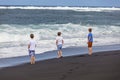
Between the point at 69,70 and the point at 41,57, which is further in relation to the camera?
the point at 41,57

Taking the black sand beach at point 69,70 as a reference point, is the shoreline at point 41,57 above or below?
below

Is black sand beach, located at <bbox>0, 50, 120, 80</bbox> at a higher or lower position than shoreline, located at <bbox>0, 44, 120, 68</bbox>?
higher

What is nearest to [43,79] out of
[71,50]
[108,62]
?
[108,62]

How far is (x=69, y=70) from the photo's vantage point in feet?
46.1

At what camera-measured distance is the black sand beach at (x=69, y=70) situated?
1275 cm

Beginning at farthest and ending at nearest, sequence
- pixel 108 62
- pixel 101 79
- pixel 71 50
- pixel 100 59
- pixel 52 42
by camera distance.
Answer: pixel 52 42 < pixel 71 50 < pixel 100 59 < pixel 108 62 < pixel 101 79

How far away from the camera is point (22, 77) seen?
13133 millimetres

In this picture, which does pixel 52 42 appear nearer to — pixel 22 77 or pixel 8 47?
pixel 8 47

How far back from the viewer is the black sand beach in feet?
41.8

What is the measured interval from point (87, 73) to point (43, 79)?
141 centimetres

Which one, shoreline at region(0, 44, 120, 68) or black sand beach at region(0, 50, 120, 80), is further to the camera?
shoreline at region(0, 44, 120, 68)

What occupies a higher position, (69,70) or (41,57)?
(69,70)

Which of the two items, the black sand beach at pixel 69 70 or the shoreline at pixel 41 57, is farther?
the shoreline at pixel 41 57

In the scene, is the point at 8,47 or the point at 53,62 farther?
the point at 8,47
